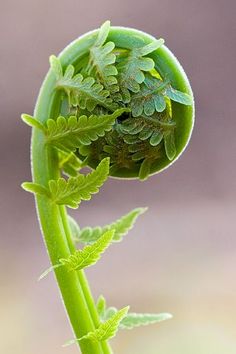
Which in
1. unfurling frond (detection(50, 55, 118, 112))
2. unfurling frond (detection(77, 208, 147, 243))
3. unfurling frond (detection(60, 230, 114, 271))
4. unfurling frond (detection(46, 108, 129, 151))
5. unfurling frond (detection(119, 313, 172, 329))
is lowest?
unfurling frond (detection(119, 313, 172, 329))

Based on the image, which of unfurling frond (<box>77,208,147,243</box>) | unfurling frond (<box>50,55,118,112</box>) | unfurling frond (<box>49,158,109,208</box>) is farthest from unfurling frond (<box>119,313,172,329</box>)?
unfurling frond (<box>50,55,118,112</box>)

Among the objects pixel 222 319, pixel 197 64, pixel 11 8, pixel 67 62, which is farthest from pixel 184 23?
pixel 67 62

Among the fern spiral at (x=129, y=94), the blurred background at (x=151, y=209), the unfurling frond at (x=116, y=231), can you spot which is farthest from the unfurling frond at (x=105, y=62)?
the blurred background at (x=151, y=209)

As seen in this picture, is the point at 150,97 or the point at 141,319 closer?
the point at 150,97

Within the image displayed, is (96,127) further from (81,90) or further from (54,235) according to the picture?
(54,235)

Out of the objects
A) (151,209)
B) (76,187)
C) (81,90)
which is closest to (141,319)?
(76,187)

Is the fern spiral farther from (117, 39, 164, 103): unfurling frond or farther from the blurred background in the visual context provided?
the blurred background

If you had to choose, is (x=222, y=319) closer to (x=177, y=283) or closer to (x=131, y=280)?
(x=177, y=283)
